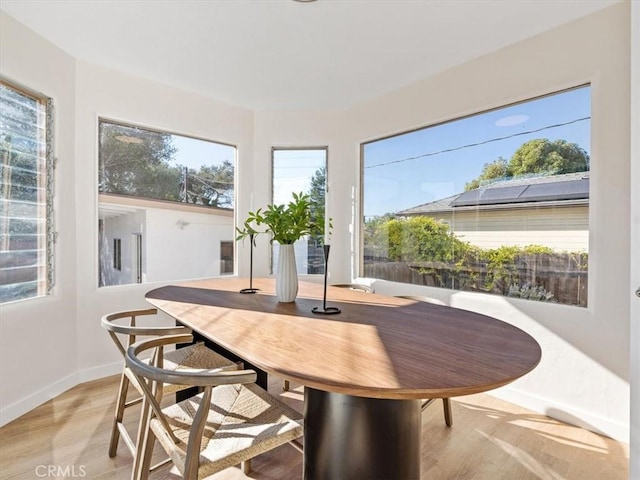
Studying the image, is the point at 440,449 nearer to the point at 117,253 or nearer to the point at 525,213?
the point at 525,213

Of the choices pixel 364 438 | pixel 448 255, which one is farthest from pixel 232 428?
pixel 448 255

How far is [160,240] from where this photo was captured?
344 centimetres

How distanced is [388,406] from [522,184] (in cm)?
210

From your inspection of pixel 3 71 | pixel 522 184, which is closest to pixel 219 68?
pixel 3 71

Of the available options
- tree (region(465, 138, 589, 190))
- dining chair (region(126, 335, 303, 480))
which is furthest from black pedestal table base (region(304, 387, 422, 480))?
tree (region(465, 138, 589, 190))

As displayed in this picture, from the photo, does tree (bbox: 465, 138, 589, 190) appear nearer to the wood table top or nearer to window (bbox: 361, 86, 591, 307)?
window (bbox: 361, 86, 591, 307)

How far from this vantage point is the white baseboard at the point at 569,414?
2.07 metres

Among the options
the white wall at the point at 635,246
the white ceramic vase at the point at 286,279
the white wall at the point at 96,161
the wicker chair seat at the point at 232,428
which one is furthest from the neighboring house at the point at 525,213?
the white wall at the point at 96,161

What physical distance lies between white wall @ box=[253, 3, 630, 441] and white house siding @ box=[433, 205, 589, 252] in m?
0.12

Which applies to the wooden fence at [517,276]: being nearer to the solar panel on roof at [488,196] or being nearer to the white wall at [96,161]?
the solar panel on roof at [488,196]

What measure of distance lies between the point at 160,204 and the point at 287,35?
1.96 metres

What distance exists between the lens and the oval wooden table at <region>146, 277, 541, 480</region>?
952 mm

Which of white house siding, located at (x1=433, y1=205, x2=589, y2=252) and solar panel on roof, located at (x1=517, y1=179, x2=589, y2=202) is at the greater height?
solar panel on roof, located at (x1=517, y1=179, x2=589, y2=202)

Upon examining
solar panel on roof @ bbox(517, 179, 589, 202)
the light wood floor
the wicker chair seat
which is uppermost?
solar panel on roof @ bbox(517, 179, 589, 202)
